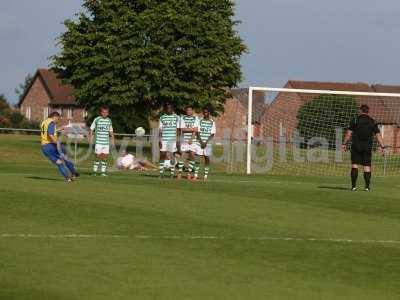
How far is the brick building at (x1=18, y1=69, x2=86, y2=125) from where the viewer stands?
114 metres

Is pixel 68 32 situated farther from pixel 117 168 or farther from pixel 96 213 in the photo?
pixel 96 213

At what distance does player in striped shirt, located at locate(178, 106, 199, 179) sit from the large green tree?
95.0ft

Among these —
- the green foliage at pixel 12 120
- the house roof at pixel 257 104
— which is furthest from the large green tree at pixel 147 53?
the green foliage at pixel 12 120

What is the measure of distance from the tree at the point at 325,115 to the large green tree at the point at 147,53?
10.1 metres

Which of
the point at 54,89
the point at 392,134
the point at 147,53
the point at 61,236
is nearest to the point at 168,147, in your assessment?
the point at 61,236

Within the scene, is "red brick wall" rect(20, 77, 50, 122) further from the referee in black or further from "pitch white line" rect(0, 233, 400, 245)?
"pitch white line" rect(0, 233, 400, 245)

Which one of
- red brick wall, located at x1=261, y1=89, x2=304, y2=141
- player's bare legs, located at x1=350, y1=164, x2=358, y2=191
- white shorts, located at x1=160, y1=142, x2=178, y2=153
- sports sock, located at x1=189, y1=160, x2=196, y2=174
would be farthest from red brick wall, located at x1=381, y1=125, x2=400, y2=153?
player's bare legs, located at x1=350, y1=164, x2=358, y2=191

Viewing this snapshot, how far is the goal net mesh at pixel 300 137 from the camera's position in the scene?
129ft

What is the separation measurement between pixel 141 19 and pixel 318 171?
1944 cm

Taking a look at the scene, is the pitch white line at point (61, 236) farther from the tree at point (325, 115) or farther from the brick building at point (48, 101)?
the brick building at point (48, 101)

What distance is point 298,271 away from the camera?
1078 cm

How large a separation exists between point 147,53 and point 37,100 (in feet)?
224

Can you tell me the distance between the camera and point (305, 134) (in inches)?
1768

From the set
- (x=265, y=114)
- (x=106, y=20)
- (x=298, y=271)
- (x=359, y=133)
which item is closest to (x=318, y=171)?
(x=265, y=114)
